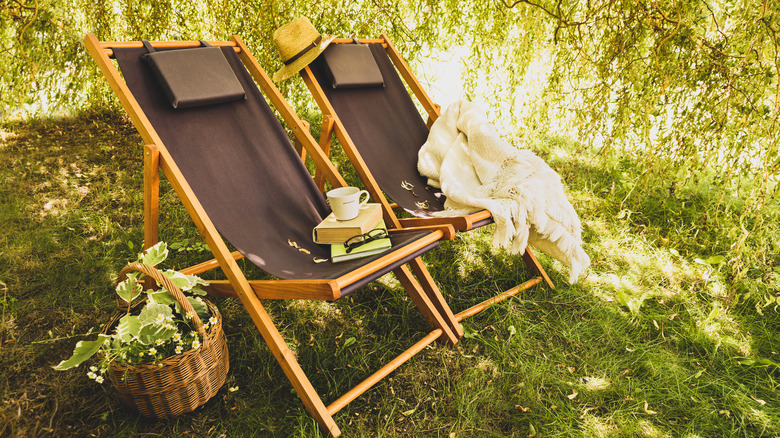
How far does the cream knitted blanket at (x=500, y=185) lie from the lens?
2088 millimetres

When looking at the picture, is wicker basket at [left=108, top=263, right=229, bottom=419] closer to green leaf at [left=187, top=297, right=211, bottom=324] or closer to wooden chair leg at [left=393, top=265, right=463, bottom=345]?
green leaf at [left=187, top=297, right=211, bottom=324]

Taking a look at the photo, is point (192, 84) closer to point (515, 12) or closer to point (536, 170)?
point (536, 170)

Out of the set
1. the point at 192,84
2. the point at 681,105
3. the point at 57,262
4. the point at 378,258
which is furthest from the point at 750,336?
the point at 57,262

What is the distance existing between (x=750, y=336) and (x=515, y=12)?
250 centimetres

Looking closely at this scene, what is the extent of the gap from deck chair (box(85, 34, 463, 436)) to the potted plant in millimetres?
167

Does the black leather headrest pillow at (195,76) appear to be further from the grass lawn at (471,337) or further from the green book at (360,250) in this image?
the grass lawn at (471,337)

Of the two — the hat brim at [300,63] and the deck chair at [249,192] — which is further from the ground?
the hat brim at [300,63]

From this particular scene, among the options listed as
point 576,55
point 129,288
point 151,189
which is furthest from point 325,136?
point 576,55

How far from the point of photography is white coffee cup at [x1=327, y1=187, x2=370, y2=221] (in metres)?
1.88

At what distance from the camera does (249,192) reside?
1986 mm

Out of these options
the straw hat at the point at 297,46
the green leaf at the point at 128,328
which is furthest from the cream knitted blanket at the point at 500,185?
the green leaf at the point at 128,328

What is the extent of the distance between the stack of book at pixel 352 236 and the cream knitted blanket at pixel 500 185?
0.46 metres

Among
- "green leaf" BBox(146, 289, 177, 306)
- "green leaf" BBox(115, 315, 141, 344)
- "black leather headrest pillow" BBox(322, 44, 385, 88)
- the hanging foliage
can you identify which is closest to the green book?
"green leaf" BBox(146, 289, 177, 306)

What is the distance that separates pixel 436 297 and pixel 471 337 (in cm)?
24
